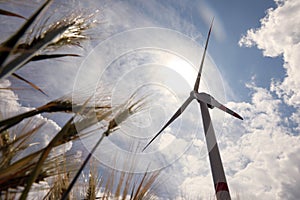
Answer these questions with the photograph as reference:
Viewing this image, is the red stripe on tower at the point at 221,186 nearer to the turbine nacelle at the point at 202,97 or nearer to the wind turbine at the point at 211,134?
the wind turbine at the point at 211,134

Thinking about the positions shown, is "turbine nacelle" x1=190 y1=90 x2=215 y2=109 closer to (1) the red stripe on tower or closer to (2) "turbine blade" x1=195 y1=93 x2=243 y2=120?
(2) "turbine blade" x1=195 y1=93 x2=243 y2=120

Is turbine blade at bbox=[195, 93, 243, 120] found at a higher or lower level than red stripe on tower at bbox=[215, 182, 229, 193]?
higher

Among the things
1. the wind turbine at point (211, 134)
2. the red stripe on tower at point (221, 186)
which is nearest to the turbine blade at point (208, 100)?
the wind turbine at point (211, 134)

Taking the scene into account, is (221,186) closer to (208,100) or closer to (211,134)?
(211,134)

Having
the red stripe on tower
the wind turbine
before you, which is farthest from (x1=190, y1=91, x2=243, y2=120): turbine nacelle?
the red stripe on tower

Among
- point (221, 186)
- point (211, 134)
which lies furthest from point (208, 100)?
point (221, 186)

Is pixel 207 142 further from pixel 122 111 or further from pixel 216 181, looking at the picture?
pixel 122 111

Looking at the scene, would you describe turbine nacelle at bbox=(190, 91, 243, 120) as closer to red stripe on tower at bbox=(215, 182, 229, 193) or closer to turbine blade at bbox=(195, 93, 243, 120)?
turbine blade at bbox=(195, 93, 243, 120)

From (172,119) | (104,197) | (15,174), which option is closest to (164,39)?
(172,119)

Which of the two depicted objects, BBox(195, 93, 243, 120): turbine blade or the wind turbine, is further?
BBox(195, 93, 243, 120): turbine blade

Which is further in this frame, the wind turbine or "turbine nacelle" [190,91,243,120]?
"turbine nacelle" [190,91,243,120]

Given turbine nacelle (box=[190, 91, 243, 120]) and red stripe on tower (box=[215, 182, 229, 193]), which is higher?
turbine nacelle (box=[190, 91, 243, 120])
